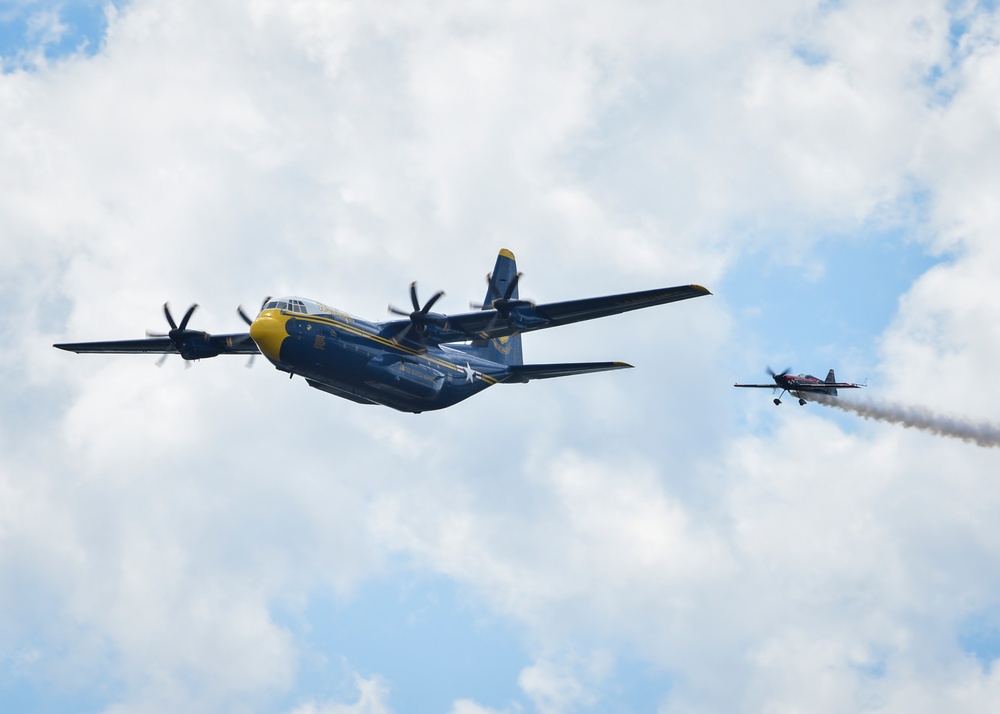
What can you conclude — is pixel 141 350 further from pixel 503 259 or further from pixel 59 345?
pixel 503 259

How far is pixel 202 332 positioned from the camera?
61.7 metres

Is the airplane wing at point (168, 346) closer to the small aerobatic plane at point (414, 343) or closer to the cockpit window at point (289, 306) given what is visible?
the small aerobatic plane at point (414, 343)

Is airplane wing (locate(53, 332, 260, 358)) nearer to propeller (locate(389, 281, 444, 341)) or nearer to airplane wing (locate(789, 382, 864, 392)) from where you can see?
propeller (locate(389, 281, 444, 341))

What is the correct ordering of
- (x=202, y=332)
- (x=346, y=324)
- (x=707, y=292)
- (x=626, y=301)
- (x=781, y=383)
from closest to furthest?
(x=707, y=292) → (x=626, y=301) → (x=346, y=324) → (x=202, y=332) → (x=781, y=383)

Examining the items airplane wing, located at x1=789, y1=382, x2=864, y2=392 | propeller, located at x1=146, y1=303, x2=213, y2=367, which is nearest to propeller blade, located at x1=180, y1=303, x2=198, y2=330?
propeller, located at x1=146, y1=303, x2=213, y2=367

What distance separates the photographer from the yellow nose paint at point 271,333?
51812 millimetres

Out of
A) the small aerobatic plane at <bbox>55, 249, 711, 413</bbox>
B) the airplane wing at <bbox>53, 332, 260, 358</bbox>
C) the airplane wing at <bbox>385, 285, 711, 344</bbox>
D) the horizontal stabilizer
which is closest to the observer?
the airplane wing at <bbox>385, 285, 711, 344</bbox>

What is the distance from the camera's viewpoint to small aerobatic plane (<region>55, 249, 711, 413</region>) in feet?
169

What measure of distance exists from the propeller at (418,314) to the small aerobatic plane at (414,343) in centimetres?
4

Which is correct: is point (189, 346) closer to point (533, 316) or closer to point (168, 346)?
point (168, 346)

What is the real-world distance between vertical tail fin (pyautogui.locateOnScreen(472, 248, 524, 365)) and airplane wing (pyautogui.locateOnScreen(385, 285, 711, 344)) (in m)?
6.09

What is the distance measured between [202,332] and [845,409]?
35.4 m

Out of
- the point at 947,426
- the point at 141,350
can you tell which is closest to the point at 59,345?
the point at 141,350

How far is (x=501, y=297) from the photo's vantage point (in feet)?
201
